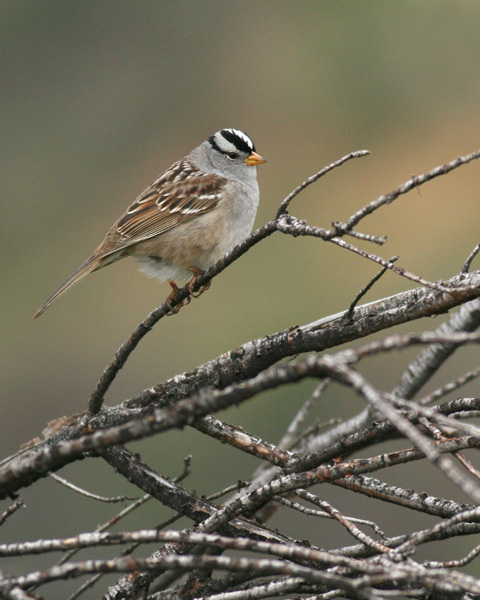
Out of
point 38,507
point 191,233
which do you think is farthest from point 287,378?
point 38,507

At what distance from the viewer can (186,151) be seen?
13953 mm

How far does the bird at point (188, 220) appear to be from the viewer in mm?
4891

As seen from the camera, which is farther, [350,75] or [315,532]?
[350,75]

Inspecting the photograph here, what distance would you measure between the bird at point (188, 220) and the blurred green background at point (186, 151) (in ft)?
9.58

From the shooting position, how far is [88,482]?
7.62 meters

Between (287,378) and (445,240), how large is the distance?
9.45 meters

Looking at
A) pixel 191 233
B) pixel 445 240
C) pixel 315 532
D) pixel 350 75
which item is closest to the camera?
pixel 191 233

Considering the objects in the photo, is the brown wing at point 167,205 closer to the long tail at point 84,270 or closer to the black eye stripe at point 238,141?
the long tail at point 84,270

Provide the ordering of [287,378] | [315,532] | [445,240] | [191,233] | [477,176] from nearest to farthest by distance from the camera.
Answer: [287,378], [191,233], [315,532], [445,240], [477,176]

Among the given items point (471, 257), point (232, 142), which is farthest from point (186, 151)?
point (471, 257)

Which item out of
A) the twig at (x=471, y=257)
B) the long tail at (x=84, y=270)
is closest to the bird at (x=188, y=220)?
the long tail at (x=84, y=270)

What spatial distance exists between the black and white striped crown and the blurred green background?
117 inches

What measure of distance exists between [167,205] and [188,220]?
0.25 metres

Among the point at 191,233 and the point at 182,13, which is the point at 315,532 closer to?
the point at 191,233
